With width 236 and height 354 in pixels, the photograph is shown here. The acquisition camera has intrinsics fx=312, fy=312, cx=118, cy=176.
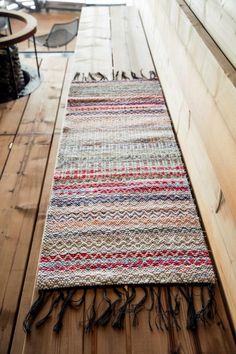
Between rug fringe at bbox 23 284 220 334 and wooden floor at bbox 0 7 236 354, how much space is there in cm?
2

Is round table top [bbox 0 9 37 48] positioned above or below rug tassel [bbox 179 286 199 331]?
above

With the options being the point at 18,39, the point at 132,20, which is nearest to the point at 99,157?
the point at 18,39

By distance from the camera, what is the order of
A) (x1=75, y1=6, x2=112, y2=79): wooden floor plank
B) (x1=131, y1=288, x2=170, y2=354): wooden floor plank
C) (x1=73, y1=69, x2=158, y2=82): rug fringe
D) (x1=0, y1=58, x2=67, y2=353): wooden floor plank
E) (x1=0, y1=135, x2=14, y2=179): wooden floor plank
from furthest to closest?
1. (x1=75, y1=6, x2=112, y2=79): wooden floor plank
2. (x1=73, y1=69, x2=158, y2=82): rug fringe
3. (x1=0, y1=135, x2=14, y2=179): wooden floor plank
4. (x1=0, y1=58, x2=67, y2=353): wooden floor plank
5. (x1=131, y1=288, x2=170, y2=354): wooden floor plank

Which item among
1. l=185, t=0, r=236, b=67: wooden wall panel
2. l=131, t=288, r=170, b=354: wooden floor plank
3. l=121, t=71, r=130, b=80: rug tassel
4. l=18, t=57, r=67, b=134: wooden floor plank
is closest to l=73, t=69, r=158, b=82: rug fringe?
l=121, t=71, r=130, b=80: rug tassel

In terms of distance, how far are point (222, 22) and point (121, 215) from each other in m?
0.79

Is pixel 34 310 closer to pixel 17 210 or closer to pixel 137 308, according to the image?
pixel 137 308

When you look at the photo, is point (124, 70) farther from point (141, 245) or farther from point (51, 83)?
point (141, 245)

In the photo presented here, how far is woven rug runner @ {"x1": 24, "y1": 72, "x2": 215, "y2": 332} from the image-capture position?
108 centimetres

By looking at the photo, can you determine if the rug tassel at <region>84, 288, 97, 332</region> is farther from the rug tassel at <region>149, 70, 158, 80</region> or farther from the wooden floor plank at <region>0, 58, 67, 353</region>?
the rug tassel at <region>149, 70, 158, 80</region>

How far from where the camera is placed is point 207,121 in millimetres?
1158

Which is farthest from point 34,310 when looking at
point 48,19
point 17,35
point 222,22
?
point 48,19

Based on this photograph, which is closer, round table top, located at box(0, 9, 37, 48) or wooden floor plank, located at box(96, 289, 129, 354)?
wooden floor plank, located at box(96, 289, 129, 354)

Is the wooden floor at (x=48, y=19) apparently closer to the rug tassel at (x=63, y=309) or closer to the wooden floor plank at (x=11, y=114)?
the wooden floor plank at (x=11, y=114)

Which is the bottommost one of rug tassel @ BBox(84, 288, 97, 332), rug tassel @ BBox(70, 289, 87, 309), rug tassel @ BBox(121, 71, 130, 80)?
rug tassel @ BBox(84, 288, 97, 332)
